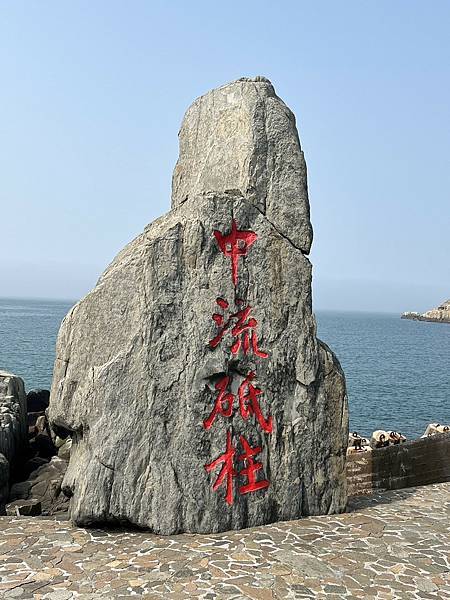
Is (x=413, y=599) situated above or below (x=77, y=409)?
below

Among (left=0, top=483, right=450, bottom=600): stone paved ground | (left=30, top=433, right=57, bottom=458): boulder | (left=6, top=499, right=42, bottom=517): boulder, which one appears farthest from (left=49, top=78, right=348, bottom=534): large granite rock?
(left=30, top=433, right=57, bottom=458): boulder

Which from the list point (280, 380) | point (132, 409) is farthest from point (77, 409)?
point (280, 380)

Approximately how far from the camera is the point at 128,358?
708cm

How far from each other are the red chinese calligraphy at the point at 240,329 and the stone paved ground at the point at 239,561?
7.18ft

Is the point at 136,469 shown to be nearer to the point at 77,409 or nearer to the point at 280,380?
the point at 77,409

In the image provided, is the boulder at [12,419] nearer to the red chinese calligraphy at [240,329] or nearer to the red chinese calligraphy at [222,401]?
the red chinese calligraphy at [222,401]

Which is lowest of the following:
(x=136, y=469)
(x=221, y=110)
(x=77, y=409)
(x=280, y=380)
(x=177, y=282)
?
(x=136, y=469)

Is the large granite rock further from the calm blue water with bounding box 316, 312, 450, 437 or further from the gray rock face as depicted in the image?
the calm blue water with bounding box 316, 312, 450, 437

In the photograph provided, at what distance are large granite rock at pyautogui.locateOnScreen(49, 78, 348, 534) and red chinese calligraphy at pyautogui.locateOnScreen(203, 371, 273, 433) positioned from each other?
18 millimetres

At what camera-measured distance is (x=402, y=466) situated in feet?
36.2

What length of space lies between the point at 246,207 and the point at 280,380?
2269 millimetres

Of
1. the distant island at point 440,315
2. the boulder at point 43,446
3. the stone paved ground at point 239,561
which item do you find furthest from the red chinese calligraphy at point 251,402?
the distant island at point 440,315

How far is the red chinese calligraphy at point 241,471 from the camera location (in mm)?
7227

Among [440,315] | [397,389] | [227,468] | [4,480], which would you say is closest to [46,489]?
[4,480]
